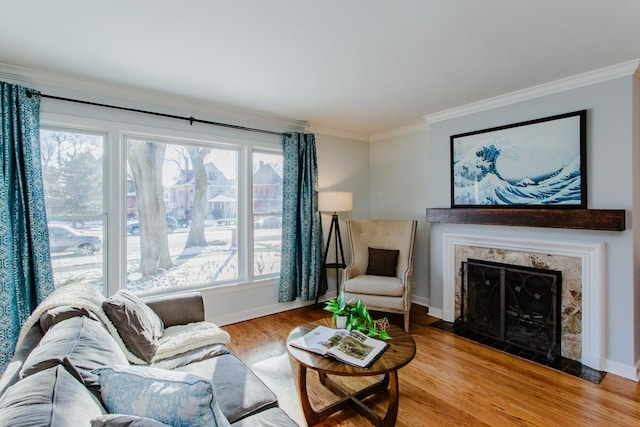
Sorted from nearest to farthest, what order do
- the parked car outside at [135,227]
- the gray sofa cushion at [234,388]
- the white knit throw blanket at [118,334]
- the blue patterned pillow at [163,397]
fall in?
the blue patterned pillow at [163,397], the gray sofa cushion at [234,388], the white knit throw blanket at [118,334], the parked car outside at [135,227]

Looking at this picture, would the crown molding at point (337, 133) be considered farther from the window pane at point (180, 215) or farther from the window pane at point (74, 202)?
the window pane at point (74, 202)

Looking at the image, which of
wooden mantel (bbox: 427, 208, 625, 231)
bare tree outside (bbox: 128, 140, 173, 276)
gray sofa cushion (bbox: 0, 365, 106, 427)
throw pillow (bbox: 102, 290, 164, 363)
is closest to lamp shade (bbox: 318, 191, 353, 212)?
wooden mantel (bbox: 427, 208, 625, 231)

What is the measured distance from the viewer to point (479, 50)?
2.23 meters

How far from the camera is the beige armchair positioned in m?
3.41

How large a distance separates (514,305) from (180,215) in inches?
138

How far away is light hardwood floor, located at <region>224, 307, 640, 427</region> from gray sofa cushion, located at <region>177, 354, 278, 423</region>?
0.61 metres

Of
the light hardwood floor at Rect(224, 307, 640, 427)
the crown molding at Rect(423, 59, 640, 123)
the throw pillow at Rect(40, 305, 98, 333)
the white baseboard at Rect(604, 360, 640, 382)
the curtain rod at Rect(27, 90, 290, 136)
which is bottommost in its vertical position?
the light hardwood floor at Rect(224, 307, 640, 427)

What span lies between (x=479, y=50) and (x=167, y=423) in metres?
2.68

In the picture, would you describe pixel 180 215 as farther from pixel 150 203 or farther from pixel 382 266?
pixel 382 266

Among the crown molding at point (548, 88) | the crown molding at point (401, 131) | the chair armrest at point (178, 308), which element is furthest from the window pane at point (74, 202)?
the crown molding at point (548, 88)

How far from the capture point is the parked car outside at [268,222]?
393 cm

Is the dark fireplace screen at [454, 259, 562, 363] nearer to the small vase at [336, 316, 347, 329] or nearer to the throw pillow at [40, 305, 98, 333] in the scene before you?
the small vase at [336, 316, 347, 329]

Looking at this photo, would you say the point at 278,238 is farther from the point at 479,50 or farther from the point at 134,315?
the point at 479,50

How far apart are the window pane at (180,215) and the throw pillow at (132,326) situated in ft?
4.55
